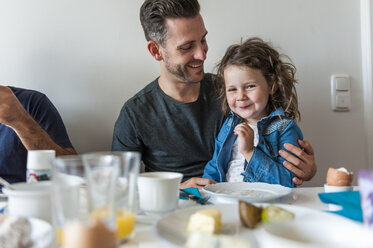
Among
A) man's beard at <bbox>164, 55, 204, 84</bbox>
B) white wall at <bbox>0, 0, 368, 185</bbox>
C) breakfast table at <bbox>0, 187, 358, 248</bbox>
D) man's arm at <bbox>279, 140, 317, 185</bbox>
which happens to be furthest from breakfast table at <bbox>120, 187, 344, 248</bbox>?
white wall at <bbox>0, 0, 368, 185</bbox>

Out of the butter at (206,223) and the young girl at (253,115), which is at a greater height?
the young girl at (253,115)

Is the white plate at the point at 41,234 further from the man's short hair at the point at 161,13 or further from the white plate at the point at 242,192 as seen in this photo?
the man's short hair at the point at 161,13

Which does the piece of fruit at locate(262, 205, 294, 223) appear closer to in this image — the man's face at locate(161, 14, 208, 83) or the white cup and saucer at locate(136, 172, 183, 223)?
the white cup and saucer at locate(136, 172, 183, 223)

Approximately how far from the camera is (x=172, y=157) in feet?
5.12

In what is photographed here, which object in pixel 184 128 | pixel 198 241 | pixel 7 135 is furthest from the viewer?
pixel 184 128

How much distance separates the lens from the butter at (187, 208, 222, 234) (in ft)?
1.81

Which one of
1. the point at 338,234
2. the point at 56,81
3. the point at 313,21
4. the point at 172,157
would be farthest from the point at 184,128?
the point at 338,234

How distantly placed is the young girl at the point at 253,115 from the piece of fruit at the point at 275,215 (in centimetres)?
68

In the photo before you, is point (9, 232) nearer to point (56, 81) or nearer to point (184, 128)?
point (184, 128)

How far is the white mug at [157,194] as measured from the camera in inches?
27.3

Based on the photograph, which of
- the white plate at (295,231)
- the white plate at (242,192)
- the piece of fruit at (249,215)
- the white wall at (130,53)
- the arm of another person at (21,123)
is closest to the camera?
the white plate at (295,231)

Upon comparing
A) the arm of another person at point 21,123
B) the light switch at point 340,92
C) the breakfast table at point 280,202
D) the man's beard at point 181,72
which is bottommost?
the breakfast table at point 280,202

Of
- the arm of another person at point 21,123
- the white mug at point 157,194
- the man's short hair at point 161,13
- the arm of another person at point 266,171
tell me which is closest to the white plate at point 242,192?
the white mug at point 157,194

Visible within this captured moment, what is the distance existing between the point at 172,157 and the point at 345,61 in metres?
0.97
